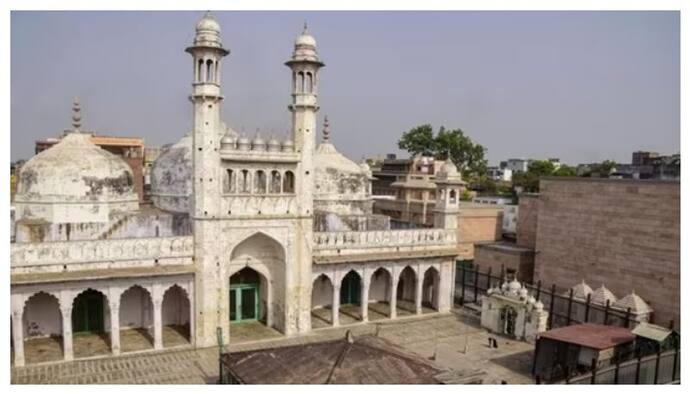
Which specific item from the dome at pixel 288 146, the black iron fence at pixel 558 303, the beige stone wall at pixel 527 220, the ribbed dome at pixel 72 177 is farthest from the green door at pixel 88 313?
the beige stone wall at pixel 527 220

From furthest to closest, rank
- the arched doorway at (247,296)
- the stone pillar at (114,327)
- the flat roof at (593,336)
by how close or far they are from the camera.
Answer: the arched doorway at (247,296), the stone pillar at (114,327), the flat roof at (593,336)

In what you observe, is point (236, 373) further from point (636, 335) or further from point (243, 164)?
point (636, 335)

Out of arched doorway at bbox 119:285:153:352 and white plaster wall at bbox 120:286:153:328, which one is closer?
arched doorway at bbox 119:285:153:352

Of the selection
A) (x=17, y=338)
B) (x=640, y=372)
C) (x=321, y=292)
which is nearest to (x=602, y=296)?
(x=640, y=372)

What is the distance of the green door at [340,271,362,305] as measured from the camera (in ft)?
75.5

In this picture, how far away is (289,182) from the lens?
18.9 m

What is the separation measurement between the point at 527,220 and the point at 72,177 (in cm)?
1882

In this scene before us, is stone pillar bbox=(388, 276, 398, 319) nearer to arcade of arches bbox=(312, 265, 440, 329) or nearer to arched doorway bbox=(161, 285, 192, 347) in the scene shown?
arcade of arches bbox=(312, 265, 440, 329)

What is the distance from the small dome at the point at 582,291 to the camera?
20191 millimetres

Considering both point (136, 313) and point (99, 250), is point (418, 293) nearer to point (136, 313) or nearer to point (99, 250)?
point (136, 313)

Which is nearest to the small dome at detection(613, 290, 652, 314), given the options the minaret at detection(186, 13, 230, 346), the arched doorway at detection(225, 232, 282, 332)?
the arched doorway at detection(225, 232, 282, 332)

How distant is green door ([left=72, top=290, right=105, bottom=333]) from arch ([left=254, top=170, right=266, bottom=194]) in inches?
229

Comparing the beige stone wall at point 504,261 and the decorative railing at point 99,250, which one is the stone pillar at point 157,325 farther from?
the beige stone wall at point 504,261

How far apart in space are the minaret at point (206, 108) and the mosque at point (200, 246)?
0.04 meters
